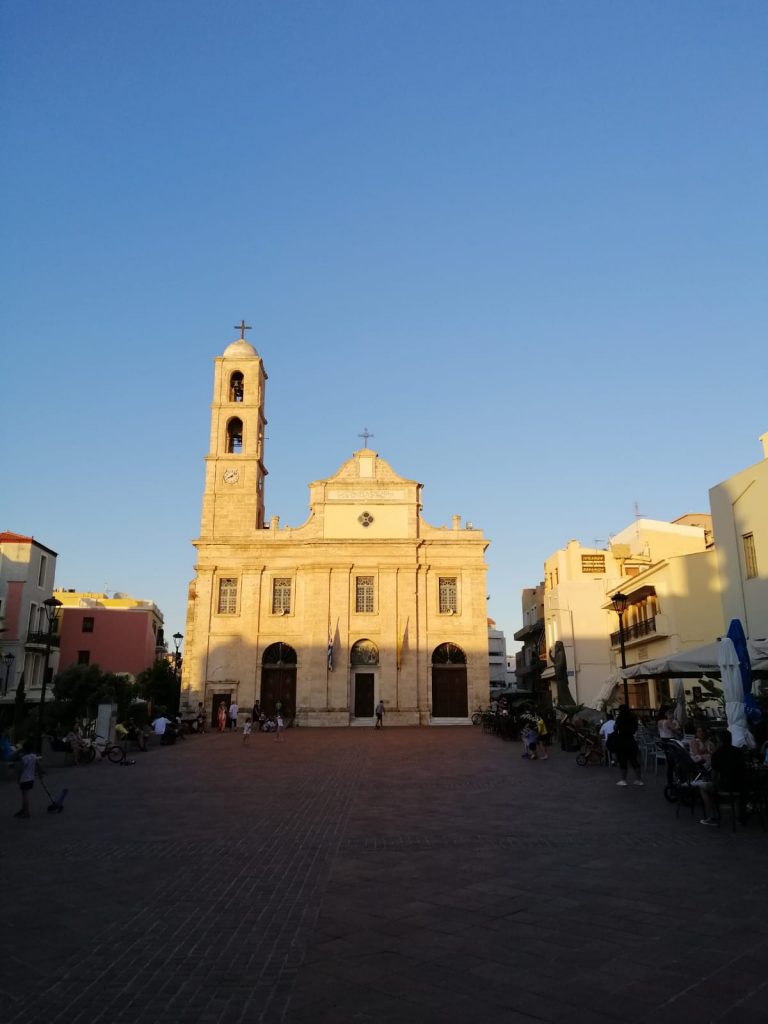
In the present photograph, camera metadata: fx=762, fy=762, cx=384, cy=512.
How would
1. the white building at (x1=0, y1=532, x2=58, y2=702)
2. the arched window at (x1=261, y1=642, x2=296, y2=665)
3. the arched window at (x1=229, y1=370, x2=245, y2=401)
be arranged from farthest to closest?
the arched window at (x1=229, y1=370, x2=245, y2=401) → the white building at (x1=0, y1=532, x2=58, y2=702) → the arched window at (x1=261, y1=642, x2=296, y2=665)

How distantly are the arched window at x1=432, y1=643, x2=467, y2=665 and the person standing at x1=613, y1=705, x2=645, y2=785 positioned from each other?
27205 mm

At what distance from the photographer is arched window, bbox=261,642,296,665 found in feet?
136

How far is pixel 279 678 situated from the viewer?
41188mm

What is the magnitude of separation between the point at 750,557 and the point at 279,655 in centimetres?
2616

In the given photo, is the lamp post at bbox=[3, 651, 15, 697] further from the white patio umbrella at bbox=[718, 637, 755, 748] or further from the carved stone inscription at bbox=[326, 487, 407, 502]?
the white patio umbrella at bbox=[718, 637, 755, 748]

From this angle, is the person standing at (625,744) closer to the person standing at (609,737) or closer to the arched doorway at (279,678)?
the person standing at (609,737)

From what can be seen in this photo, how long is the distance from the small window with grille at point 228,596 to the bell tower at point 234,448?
2425 millimetres

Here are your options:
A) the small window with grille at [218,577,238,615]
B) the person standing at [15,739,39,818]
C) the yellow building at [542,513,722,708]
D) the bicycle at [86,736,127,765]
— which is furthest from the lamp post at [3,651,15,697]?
the person standing at [15,739,39,818]

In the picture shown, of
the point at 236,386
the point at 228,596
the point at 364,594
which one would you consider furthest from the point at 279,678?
the point at 236,386

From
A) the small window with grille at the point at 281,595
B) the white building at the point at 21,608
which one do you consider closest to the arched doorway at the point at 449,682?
the small window with grille at the point at 281,595

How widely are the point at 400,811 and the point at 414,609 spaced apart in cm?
3022

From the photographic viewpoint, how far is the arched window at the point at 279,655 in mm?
41312

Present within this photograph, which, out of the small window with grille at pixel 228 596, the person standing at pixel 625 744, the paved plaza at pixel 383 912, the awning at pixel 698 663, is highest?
the small window with grille at pixel 228 596

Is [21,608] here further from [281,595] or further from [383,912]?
[383,912]
